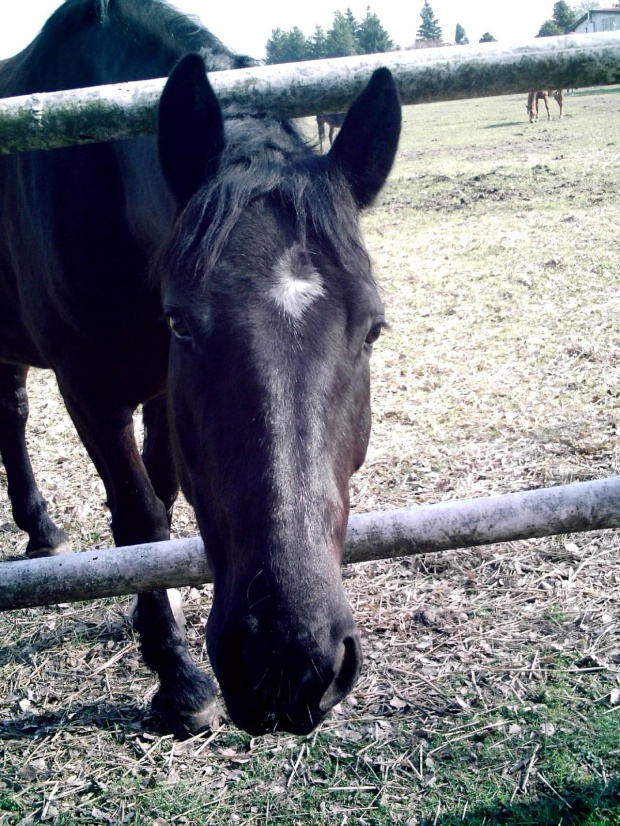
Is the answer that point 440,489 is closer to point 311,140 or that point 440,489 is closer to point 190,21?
point 311,140

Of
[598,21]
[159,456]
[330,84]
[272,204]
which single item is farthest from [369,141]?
[598,21]

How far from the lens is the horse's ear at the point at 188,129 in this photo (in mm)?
1932

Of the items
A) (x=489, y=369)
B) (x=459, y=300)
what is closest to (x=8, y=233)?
(x=489, y=369)

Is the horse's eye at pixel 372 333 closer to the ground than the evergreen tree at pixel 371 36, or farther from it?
closer to the ground

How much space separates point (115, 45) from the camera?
116 inches

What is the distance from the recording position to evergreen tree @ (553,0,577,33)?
7516 cm

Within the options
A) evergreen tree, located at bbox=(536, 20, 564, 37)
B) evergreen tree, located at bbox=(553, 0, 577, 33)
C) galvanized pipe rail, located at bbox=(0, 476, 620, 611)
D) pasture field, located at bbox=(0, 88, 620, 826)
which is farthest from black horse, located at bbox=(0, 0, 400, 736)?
evergreen tree, located at bbox=(553, 0, 577, 33)

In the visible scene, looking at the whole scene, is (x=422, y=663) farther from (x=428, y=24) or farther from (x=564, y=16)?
(x=428, y=24)

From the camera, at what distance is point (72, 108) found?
5.89 ft

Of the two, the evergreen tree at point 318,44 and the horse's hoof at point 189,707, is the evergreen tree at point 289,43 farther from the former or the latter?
the horse's hoof at point 189,707

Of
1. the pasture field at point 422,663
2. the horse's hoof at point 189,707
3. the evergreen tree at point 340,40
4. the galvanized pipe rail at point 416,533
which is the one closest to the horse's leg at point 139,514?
the horse's hoof at point 189,707

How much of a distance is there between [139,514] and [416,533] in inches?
57.6

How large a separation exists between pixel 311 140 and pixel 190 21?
947mm

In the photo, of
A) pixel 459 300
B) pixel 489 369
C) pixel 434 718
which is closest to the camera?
pixel 434 718
